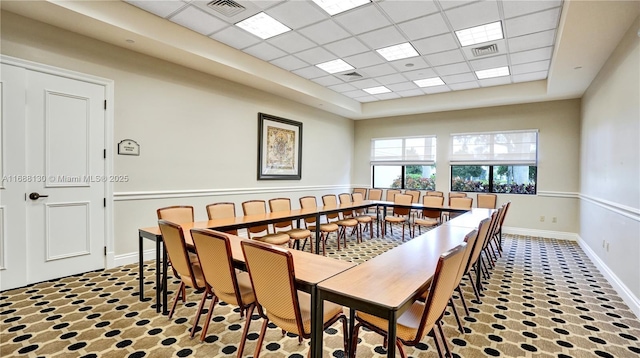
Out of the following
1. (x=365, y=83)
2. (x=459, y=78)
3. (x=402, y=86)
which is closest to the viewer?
(x=459, y=78)

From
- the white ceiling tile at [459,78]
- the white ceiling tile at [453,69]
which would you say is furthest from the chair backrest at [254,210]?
the white ceiling tile at [459,78]

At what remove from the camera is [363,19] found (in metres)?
3.62

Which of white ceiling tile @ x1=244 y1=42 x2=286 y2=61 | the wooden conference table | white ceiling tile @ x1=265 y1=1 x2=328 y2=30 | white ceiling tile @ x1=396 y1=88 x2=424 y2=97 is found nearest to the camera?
the wooden conference table

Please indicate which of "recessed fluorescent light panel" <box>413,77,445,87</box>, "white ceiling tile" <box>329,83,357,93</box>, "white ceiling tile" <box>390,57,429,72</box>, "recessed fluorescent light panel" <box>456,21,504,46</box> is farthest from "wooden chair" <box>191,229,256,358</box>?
"recessed fluorescent light panel" <box>413,77,445,87</box>

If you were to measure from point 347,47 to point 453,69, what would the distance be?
211 cm

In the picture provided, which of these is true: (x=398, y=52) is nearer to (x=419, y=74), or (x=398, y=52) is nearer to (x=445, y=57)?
(x=445, y=57)

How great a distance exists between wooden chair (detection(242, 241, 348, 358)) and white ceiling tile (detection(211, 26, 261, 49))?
11.0 ft

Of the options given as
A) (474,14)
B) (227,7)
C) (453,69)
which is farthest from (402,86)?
(227,7)

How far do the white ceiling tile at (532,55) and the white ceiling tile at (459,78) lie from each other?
2.67 feet

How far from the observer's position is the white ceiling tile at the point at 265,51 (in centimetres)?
449

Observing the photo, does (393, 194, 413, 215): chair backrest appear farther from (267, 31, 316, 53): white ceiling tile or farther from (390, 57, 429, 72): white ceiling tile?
(267, 31, 316, 53): white ceiling tile

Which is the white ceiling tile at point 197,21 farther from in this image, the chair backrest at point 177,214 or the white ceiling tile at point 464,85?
the white ceiling tile at point 464,85

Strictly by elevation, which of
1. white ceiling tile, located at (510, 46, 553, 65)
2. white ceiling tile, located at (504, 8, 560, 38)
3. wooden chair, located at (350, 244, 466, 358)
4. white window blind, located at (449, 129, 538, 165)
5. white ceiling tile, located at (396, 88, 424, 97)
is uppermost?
white ceiling tile, located at (396, 88, 424, 97)

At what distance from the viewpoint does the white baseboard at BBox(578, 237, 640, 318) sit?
2.82 meters
